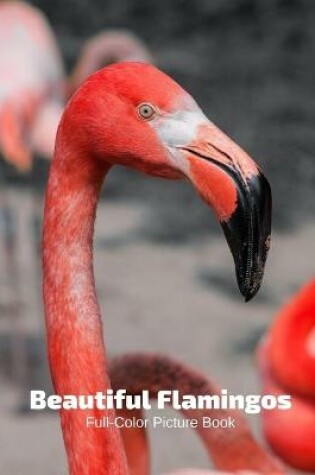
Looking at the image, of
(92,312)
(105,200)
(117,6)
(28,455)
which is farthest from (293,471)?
(117,6)

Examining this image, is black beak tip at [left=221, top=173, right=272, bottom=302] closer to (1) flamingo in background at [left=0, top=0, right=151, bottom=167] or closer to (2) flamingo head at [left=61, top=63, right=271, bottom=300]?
(2) flamingo head at [left=61, top=63, right=271, bottom=300]

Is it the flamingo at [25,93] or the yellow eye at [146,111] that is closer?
the yellow eye at [146,111]

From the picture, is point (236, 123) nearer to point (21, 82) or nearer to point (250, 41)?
point (250, 41)

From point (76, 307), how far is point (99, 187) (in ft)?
0.37

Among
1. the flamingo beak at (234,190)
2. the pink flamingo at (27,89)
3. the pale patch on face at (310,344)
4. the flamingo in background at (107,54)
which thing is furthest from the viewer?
the flamingo in background at (107,54)

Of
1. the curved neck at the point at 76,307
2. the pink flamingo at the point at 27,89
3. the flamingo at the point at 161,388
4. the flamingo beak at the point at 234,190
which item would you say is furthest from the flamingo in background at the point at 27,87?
the flamingo beak at the point at 234,190

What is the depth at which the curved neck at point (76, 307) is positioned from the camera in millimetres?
1097

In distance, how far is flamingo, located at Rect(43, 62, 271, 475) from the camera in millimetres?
A: 1002

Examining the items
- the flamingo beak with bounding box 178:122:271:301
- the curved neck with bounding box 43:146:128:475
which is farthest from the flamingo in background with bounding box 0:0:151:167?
the flamingo beak with bounding box 178:122:271:301

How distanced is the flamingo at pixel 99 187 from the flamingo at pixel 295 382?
0.68m

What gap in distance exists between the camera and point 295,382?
5.88 ft

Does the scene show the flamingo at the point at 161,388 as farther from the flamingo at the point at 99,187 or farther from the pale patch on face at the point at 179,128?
the pale patch on face at the point at 179,128

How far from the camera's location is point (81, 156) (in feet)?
3.56

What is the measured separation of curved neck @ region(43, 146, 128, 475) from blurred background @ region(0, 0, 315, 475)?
90cm
